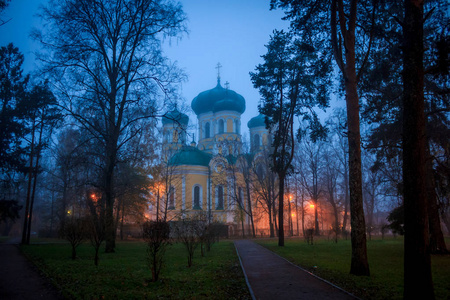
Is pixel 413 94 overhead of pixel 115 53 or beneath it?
beneath

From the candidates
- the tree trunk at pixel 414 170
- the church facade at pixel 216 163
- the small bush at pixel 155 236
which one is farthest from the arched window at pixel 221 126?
the tree trunk at pixel 414 170

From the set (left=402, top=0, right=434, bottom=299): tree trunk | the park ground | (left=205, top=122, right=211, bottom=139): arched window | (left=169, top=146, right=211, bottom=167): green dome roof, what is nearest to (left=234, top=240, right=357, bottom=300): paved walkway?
the park ground

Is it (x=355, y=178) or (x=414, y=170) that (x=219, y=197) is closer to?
(x=355, y=178)

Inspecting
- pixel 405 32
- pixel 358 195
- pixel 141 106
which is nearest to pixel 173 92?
pixel 141 106

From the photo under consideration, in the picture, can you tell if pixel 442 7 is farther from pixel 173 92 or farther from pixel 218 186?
pixel 218 186

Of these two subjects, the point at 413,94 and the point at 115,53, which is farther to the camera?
the point at 115,53

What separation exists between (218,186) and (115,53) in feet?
88.6

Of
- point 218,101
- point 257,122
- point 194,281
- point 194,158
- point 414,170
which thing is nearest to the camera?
point 414,170

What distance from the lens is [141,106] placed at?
54.9 ft

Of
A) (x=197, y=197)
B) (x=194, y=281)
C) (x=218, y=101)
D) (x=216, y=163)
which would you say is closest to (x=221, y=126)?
(x=218, y=101)

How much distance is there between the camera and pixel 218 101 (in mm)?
44969

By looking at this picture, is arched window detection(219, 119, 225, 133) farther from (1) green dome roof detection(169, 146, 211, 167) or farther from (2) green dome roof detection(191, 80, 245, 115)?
(1) green dome roof detection(169, 146, 211, 167)

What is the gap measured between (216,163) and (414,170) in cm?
3621

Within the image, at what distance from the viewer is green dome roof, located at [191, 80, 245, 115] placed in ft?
Answer: 146
